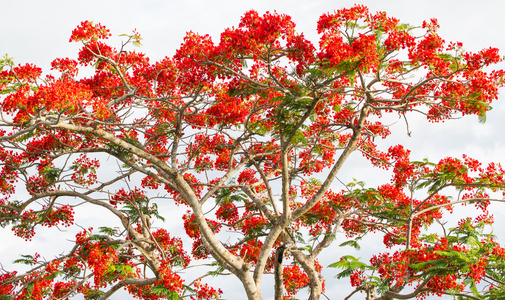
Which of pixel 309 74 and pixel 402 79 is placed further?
pixel 402 79

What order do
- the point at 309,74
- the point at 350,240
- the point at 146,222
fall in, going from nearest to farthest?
the point at 309,74 < the point at 146,222 < the point at 350,240

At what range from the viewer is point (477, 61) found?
7.92 m

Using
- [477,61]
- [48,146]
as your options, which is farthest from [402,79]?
[48,146]

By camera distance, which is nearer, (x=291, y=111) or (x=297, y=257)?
(x=291, y=111)

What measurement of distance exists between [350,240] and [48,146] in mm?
7290

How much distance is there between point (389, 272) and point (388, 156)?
340cm

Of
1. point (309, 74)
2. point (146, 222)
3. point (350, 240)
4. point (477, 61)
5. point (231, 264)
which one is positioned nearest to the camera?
point (309, 74)

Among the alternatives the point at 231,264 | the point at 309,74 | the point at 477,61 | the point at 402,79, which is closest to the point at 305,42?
the point at 309,74

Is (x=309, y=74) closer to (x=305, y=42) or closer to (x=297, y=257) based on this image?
(x=305, y=42)

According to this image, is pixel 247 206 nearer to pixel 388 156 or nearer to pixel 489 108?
pixel 388 156

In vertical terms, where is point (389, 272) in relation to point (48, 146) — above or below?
below

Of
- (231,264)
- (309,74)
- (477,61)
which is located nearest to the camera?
(309,74)

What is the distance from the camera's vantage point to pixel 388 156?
11.2 metres

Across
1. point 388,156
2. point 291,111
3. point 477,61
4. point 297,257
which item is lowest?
point 297,257
